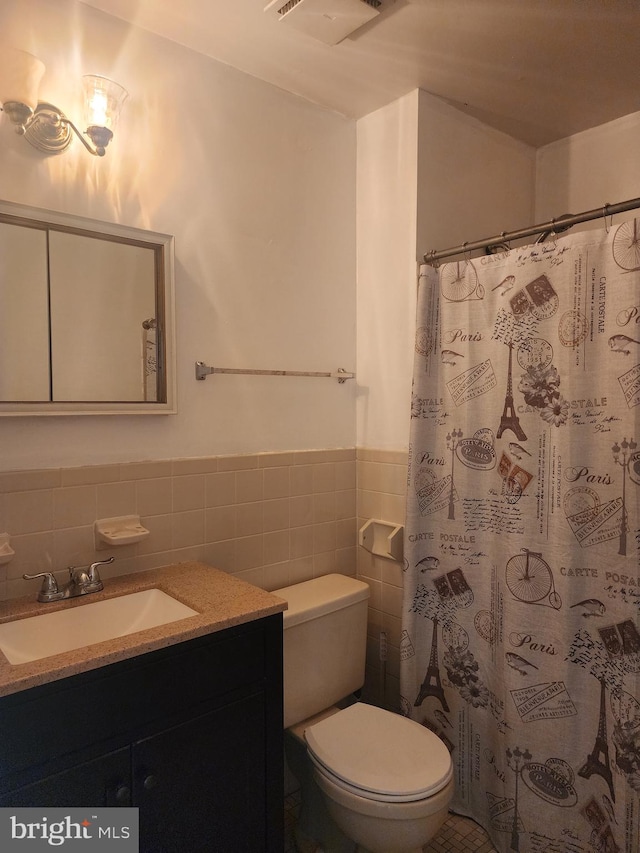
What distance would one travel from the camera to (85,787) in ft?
3.95

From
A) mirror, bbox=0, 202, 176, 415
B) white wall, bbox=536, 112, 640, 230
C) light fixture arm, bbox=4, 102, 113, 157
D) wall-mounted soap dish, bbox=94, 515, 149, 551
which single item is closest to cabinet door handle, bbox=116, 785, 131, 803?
wall-mounted soap dish, bbox=94, 515, 149, 551

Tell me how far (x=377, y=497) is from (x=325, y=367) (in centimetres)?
56

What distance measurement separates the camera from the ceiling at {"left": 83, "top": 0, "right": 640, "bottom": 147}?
166 centimetres

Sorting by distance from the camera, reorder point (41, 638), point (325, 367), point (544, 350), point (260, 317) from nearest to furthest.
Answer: point (41, 638)
point (544, 350)
point (260, 317)
point (325, 367)

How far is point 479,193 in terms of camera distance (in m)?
2.31

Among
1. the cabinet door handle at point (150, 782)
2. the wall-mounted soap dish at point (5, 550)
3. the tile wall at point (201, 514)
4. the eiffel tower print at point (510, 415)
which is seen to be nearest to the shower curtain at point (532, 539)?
the eiffel tower print at point (510, 415)

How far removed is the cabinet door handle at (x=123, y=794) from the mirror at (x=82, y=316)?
3.07ft

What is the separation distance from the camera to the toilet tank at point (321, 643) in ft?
6.01

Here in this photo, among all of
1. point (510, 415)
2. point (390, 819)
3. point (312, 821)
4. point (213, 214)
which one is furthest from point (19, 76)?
point (312, 821)

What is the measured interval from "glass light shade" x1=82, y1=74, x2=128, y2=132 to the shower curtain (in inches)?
42.3

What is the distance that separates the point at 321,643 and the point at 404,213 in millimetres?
1579

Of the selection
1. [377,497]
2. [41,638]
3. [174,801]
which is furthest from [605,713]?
[41,638]

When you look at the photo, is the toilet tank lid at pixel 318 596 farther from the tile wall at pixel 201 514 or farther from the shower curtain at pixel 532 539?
the shower curtain at pixel 532 539

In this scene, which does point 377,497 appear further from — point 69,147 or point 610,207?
point 69,147
